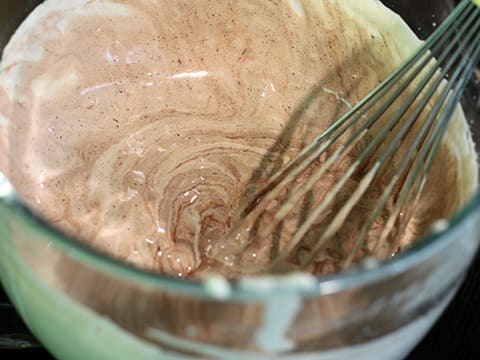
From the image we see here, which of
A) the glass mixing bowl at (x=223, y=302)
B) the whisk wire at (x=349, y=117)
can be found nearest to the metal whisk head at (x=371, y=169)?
the whisk wire at (x=349, y=117)

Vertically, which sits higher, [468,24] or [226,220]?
[468,24]

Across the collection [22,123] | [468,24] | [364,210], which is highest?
[468,24]

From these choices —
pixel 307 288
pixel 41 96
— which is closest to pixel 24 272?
pixel 307 288

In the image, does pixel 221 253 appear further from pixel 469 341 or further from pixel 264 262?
pixel 469 341

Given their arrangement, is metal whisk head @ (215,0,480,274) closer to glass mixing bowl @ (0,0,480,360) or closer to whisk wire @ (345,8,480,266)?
whisk wire @ (345,8,480,266)

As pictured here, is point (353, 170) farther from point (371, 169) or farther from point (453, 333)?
point (453, 333)

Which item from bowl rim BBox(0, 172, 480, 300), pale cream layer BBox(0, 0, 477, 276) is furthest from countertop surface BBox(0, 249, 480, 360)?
bowl rim BBox(0, 172, 480, 300)

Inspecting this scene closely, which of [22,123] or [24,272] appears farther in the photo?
[22,123]
